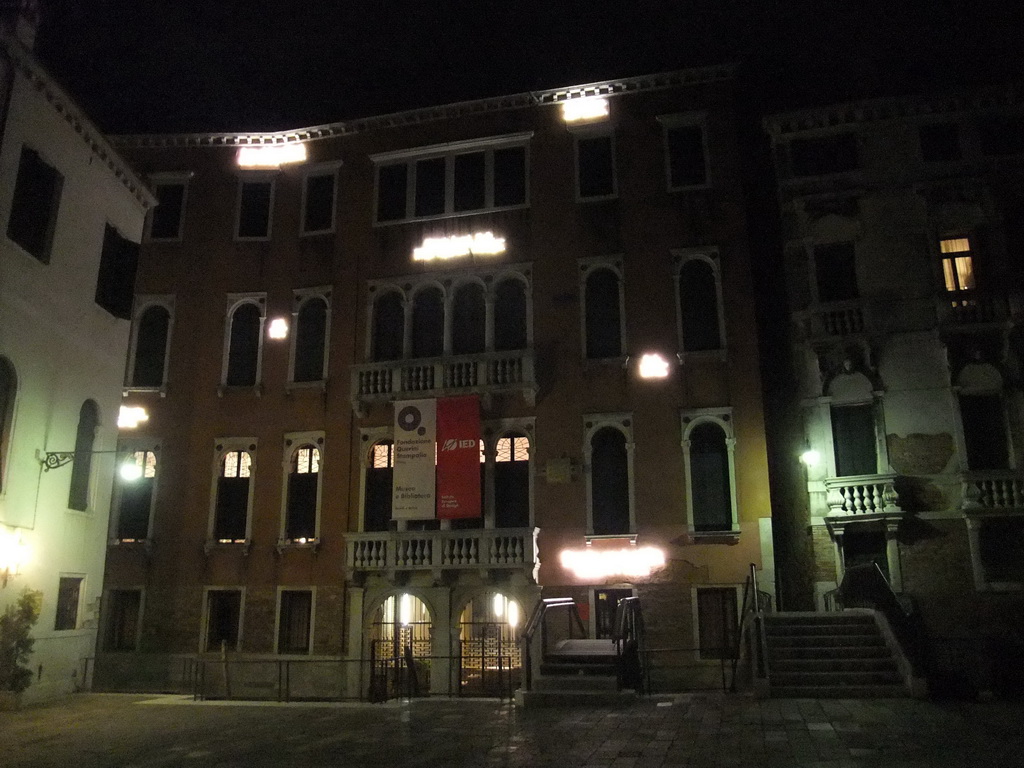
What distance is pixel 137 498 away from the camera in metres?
22.6

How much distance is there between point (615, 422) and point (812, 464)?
4.75 m

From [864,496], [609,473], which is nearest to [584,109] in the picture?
[609,473]

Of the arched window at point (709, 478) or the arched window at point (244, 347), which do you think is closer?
the arched window at point (709, 478)

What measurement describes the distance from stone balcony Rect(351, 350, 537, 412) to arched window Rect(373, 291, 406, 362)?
3.38ft

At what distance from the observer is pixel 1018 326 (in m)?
18.6

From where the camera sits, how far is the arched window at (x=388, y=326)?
22.9 metres

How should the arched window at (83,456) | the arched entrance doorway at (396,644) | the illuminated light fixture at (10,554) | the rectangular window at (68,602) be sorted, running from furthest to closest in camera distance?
the arched entrance doorway at (396,644) < the arched window at (83,456) < the rectangular window at (68,602) < the illuminated light fixture at (10,554)

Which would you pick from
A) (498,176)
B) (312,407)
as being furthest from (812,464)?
(312,407)

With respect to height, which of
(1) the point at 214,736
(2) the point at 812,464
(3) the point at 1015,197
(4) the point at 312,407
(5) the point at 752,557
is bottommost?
(1) the point at 214,736

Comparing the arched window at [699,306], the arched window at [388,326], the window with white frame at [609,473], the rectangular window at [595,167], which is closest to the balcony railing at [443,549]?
the window with white frame at [609,473]

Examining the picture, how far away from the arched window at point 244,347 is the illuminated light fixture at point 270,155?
4295 mm

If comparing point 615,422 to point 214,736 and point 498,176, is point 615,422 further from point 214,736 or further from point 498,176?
point 214,736

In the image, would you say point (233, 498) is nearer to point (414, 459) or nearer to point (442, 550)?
point (414, 459)

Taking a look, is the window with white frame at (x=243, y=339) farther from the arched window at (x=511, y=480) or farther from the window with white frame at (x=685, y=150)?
the window with white frame at (x=685, y=150)
